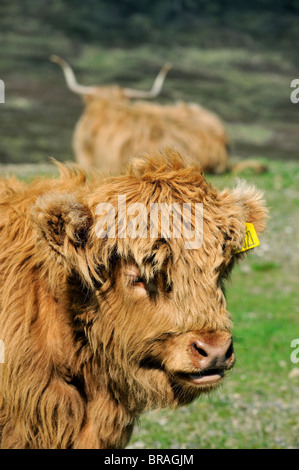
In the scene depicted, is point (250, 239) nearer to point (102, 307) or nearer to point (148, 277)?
point (148, 277)

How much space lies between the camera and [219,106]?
23.6 metres

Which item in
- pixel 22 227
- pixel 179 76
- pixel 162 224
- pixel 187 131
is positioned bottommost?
pixel 179 76

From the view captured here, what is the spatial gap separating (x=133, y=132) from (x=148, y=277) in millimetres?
10966

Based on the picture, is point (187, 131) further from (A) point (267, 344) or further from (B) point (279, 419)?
(B) point (279, 419)

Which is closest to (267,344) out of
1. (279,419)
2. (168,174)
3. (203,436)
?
(279,419)

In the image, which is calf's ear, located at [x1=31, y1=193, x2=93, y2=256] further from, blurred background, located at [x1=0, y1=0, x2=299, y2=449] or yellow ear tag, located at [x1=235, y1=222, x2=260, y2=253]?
blurred background, located at [x1=0, y1=0, x2=299, y2=449]

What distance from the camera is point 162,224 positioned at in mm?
3400

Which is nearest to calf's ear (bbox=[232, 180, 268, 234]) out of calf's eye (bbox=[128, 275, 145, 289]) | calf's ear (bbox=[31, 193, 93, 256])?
calf's eye (bbox=[128, 275, 145, 289])

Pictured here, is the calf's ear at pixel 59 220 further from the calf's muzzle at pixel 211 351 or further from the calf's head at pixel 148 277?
the calf's muzzle at pixel 211 351

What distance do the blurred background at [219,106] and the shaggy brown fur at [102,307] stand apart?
1.10 m

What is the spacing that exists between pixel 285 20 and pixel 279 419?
2840cm

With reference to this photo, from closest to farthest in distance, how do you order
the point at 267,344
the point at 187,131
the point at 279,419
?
1. the point at 279,419
2. the point at 267,344
3. the point at 187,131

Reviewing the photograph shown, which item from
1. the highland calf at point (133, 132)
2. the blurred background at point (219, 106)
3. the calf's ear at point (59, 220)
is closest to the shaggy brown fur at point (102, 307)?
the calf's ear at point (59, 220)

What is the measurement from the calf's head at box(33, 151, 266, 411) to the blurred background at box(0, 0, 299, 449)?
1189mm
